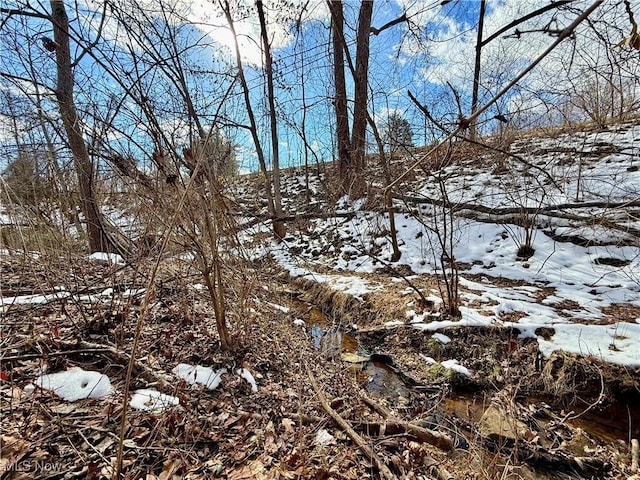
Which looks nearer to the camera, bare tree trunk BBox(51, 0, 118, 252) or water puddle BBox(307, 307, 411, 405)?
bare tree trunk BBox(51, 0, 118, 252)

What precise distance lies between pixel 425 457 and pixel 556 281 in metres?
3.38

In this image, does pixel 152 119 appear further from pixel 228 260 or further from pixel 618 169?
pixel 618 169

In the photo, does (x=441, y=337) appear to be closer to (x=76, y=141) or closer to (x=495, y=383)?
(x=495, y=383)

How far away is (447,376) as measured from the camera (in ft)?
9.14

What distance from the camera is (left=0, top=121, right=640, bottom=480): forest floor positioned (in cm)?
147

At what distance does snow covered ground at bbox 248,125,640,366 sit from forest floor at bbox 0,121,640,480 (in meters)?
0.03

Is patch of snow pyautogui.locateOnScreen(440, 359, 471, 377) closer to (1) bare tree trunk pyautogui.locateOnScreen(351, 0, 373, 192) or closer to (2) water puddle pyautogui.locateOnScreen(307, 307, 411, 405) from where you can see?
(2) water puddle pyautogui.locateOnScreen(307, 307, 411, 405)

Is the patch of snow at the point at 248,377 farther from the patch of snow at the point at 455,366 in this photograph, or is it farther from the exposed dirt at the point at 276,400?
the patch of snow at the point at 455,366

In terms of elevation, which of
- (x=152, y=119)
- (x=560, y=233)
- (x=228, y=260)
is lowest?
(x=560, y=233)

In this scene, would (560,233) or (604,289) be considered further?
(560,233)

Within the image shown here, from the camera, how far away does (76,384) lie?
1.65 m

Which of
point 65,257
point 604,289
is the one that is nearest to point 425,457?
point 65,257

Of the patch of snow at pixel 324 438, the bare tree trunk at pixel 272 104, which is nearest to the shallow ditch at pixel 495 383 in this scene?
the patch of snow at pixel 324 438

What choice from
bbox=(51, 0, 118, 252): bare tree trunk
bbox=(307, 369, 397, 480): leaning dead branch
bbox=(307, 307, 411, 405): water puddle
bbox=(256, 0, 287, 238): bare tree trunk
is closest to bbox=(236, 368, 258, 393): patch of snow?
bbox=(307, 369, 397, 480): leaning dead branch
